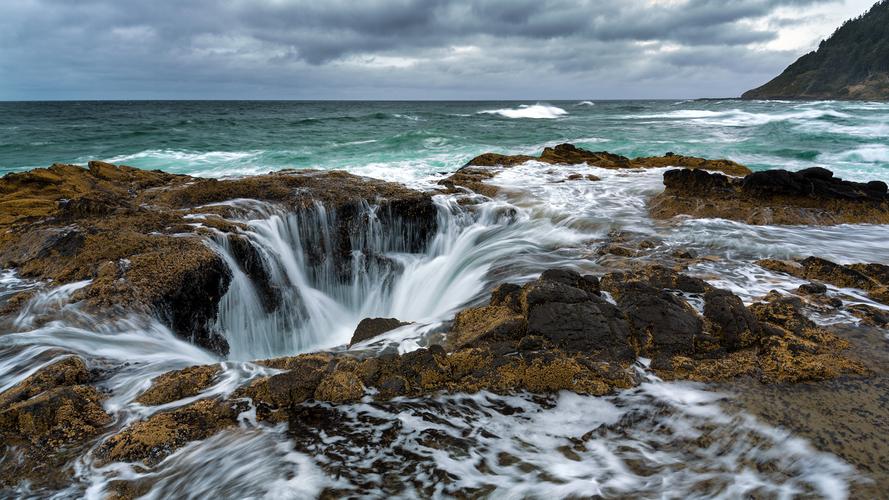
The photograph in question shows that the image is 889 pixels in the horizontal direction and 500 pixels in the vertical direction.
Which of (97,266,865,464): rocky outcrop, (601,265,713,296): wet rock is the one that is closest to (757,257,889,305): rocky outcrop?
(97,266,865,464): rocky outcrop

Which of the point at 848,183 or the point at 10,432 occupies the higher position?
the point at 848,183

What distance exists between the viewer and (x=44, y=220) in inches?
236

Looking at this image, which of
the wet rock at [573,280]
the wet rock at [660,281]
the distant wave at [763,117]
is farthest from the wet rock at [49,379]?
the distant wave at [763,117]

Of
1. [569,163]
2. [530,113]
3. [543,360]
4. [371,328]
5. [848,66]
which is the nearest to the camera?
[543,360]

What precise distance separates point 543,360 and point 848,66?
12071cm

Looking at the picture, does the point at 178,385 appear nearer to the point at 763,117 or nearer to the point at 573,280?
the point at 573,280

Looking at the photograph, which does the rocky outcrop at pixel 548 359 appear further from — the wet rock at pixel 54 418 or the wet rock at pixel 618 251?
the wet rock at pixel 618 251

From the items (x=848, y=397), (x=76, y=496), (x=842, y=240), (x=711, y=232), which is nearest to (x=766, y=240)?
(x=711, y=232)

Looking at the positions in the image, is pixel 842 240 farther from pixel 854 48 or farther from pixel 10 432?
pixel 854 48

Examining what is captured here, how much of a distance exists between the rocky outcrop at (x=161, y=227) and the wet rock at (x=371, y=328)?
5.62ft

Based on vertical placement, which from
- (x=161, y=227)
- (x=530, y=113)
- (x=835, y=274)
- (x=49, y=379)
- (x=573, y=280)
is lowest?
(x=49, y=379)

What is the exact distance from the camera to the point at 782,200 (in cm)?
768

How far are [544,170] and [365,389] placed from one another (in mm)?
9855

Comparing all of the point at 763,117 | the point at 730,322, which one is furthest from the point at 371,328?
the point at 763,117
